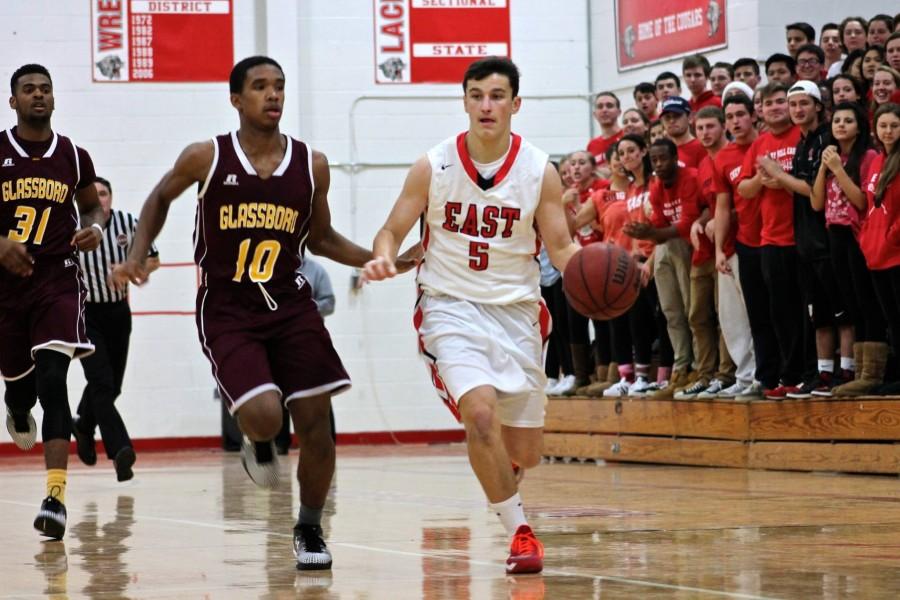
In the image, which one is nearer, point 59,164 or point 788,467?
point 59,164

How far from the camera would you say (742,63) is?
11984mm

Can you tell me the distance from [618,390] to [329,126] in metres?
6.44

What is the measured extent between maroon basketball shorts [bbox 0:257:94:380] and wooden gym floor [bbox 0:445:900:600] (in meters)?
0.86

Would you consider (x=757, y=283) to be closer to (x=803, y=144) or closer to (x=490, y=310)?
(x=803, y=144)

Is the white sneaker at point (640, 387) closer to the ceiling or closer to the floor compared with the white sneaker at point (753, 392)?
closer to the floor

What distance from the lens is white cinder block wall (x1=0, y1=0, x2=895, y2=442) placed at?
655 inches

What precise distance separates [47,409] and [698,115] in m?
5.72

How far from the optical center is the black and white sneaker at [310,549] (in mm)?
5387

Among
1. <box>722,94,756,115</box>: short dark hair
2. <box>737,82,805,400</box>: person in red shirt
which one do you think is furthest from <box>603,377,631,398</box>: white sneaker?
<box>722,94,756,115</box>: short dark hair

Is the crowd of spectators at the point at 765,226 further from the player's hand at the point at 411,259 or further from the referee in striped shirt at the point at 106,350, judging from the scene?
the player's hand at the point at 411,259

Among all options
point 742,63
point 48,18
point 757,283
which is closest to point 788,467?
point 757,283

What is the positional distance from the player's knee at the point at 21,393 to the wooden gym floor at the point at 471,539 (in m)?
0.59

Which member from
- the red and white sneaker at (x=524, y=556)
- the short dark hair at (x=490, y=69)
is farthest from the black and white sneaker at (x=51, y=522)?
the short dark hair at (x=490, y=69)

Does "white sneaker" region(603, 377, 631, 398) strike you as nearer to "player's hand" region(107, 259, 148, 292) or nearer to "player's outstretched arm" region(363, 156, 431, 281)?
"player's outstretched arm" region(363, 156, 431, 281)
